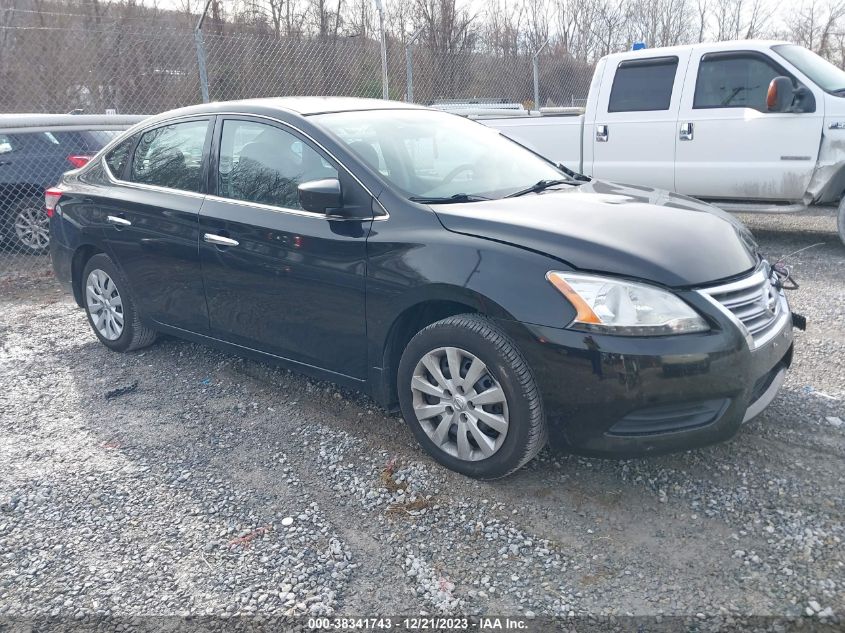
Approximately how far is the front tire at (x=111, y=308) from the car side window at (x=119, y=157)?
59cm

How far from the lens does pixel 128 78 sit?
10.6 m

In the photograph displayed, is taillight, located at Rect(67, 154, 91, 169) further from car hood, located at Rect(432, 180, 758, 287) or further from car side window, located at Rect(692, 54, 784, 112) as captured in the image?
car side window, located at Rect(692, 54, 784, 112)

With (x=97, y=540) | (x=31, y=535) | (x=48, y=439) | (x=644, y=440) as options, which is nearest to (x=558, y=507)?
(x=644, y=440)

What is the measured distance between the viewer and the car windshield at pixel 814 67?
7.21m

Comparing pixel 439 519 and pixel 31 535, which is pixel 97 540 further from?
pixel 439 519

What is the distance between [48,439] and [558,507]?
9.12 ft

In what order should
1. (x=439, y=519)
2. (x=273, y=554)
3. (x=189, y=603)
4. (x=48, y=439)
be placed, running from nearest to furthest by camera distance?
(x=189, y=603) → (x=273, y=554) → (x=439, y=519) → (x=48, y=439)

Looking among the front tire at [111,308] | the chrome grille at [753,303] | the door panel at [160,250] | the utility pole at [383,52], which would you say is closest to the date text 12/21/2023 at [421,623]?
the chrome grille at [753,303]

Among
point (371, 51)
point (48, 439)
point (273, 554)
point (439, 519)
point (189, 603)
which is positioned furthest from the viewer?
point (371, 51)

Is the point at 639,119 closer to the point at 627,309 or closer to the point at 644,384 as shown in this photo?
the point at 627,309

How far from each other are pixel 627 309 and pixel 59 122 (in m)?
7.24

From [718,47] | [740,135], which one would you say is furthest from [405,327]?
[718,47]

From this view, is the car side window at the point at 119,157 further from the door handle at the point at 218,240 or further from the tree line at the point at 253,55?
the tree line at the point at 253,55

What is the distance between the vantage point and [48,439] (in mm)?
3990
